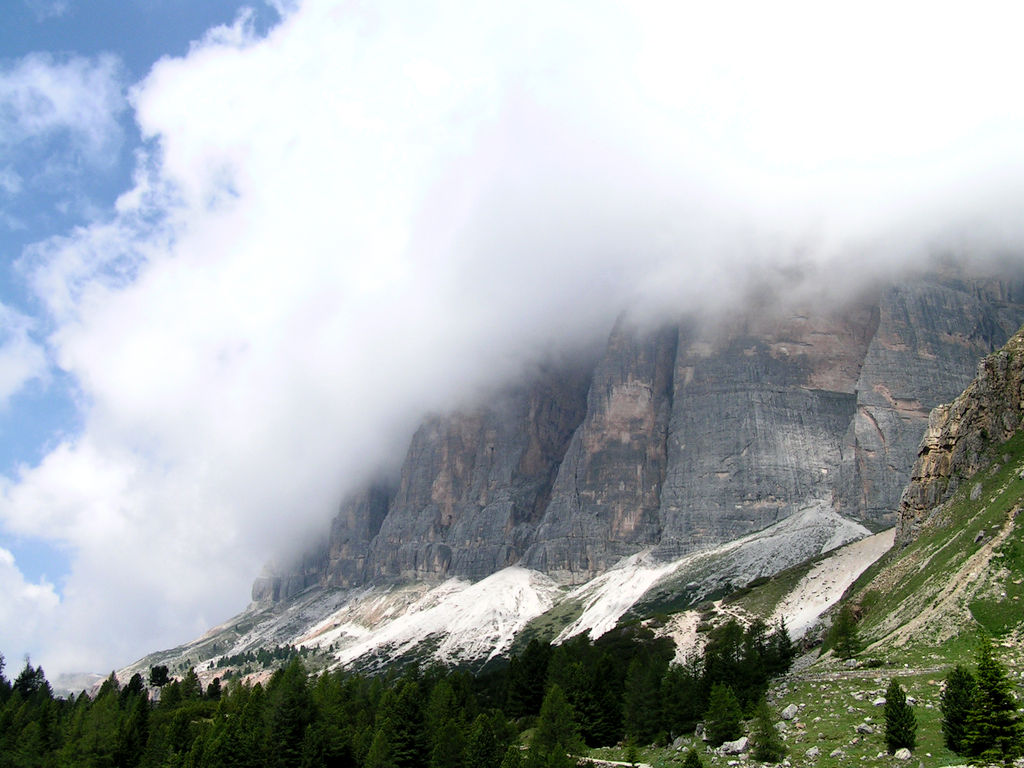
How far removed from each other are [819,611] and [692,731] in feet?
293

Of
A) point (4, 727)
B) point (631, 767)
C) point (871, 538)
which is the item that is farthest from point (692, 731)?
point (871, 538)

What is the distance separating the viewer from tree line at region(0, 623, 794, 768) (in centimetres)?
→ 7069

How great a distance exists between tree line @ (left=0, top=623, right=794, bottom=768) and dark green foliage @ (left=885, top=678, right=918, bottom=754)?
617 inches

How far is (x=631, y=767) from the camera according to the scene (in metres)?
58.4

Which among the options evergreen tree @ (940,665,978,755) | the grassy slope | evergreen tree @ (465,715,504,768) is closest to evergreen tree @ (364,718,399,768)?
evergreen tree @ (465,715,504,768)

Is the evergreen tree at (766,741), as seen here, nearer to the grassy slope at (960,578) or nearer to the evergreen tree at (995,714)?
the evergreen tree at (995,714)

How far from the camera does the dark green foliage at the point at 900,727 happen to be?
42.6m

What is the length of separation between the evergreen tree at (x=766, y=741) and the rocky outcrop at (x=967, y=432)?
59994mm

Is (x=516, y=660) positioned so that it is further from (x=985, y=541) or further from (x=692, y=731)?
(x=985, y=541)

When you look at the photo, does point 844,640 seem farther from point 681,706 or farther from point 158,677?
point 158,677

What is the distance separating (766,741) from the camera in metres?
48.8

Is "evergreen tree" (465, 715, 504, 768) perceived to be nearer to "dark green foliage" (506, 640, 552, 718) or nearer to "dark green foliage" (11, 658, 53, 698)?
"dark green foliage" (506, 640, 552, 718)

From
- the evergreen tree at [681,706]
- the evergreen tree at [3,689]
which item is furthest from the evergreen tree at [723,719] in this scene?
the evergreen tree at [3,689]

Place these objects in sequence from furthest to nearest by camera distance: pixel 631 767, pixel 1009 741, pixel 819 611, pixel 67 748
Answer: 1. pixel 819 611
2. pixel 67 748
3. pixel 631 767
4. pixel 1009 741
